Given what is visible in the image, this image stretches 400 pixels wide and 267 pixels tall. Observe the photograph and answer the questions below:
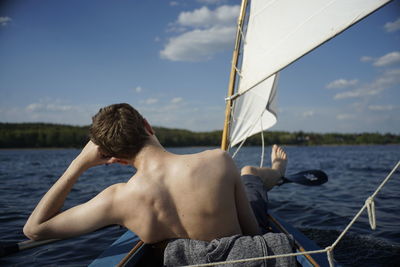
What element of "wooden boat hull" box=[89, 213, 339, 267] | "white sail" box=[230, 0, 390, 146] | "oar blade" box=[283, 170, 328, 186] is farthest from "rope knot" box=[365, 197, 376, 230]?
"oar blade" box=[283, 170, 328, 186]

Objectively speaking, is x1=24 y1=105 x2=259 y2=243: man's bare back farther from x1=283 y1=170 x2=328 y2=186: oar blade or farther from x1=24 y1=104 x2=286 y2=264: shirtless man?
x1=283 y1=170 x2=328 y2=186: oar blade

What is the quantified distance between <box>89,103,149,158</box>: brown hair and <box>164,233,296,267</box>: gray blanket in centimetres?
68

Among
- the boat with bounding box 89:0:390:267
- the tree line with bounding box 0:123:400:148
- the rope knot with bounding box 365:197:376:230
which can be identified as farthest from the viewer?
the tree line with bounding box 0:123:400:148

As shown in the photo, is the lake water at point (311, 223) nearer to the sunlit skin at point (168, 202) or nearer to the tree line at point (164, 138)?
the sunlit skin at point (168, 202)

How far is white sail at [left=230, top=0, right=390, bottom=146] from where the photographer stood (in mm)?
2934

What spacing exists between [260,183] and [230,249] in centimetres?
138

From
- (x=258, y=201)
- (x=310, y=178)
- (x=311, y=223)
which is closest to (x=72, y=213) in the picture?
(x=258, y=201)

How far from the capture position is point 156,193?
1596 millimetres

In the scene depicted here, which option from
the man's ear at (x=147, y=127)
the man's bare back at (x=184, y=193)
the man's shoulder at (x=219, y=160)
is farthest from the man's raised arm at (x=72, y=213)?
the man's shoulder at (x=219, y=160)

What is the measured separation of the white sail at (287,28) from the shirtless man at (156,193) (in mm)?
2287

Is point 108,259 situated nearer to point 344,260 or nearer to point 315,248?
point 315,248

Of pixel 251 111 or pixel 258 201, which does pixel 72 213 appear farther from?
pixel 251 111

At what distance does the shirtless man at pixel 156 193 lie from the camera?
1591 millimetres

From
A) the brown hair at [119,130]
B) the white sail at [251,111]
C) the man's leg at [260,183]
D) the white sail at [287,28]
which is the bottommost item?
the man's leg at [260,183]
